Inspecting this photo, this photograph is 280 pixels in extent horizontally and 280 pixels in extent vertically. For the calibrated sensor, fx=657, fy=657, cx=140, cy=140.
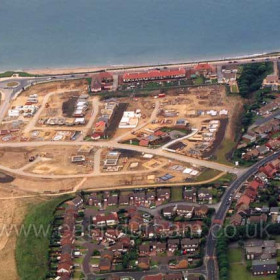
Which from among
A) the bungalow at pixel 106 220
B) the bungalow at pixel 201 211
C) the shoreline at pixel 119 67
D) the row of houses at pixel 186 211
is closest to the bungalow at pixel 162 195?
the row of houses at pixel 186 211

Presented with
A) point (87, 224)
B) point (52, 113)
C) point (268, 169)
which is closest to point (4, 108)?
point (52, 113)

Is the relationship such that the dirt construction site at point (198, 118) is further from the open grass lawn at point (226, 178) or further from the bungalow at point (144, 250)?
the bungalow at point (144, 250)

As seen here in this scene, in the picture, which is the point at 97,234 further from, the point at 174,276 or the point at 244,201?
the point at 244,201

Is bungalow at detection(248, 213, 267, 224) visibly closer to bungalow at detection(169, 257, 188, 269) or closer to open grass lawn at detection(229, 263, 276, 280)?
open grass lawn at detection(229, 263, 276, 280)

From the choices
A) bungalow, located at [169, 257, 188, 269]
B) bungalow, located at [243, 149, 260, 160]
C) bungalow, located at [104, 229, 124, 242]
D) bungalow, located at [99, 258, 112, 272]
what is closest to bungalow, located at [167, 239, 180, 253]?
bungalow, located at [169, 257, 188, 269]

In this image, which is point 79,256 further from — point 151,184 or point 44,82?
point 44,82
